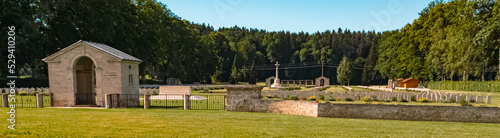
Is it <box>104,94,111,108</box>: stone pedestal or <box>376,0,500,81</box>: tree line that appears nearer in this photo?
<box>104,94,111,108</box>: stone pedestal

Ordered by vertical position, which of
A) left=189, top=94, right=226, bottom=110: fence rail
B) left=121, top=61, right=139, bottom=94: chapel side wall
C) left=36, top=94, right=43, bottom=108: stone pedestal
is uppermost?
left=121, top=61, right=139, bottom=94: chapel side wall

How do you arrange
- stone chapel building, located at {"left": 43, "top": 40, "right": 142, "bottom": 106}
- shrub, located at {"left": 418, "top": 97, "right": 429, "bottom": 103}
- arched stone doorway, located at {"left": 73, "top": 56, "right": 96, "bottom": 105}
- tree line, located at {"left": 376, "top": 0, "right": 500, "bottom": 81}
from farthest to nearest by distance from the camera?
tree line, located at {"left": 376, "top": 0, "right": 500, "bottom": 81} → shrub, located at {"left": 418, "top": 97, "right": 429, "bottom": 103} → arched stone doorway, located at {"left": 73, "top": 56, "right": 96, "bottom": 105} → stone chapel building, located at {"left": 43, "top": 40, "right": 142, "bottom": 106}

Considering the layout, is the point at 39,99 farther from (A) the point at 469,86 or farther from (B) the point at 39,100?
(A) the point at 469,86

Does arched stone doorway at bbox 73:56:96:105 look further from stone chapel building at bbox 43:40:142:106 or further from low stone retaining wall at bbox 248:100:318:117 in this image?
low stone retaining wall at bbox 248:100:318:117

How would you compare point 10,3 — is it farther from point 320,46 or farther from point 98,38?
point 320,46

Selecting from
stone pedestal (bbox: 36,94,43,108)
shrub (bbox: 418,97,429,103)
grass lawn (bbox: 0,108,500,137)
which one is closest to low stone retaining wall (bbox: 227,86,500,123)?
grass lawn (bbox: 0,108,500,137)

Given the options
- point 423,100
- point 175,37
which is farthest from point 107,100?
point 175,37

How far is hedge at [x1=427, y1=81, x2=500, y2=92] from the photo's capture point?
1450 inches

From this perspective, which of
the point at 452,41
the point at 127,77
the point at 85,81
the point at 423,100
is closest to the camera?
the point at 127,77

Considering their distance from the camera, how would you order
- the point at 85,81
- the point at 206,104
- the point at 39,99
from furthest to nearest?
the point at 206,104 → the point at 85,81 → the point at 39,99

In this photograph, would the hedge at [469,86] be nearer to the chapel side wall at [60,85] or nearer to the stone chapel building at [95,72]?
the stone chapel building at [95,72]

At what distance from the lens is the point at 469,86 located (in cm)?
4134

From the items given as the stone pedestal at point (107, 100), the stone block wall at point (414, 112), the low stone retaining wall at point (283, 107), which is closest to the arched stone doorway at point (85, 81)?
the stone pedestal at point (107, 100)

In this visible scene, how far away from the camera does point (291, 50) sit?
4309 inches
